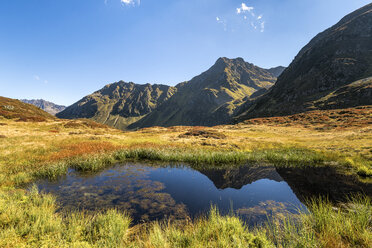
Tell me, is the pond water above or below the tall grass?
below

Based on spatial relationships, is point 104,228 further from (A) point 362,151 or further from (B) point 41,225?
(A) point 362,151

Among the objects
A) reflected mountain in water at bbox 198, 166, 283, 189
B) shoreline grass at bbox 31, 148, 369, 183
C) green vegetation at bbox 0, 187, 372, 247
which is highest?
green vegetation at bbox 0, 187, 372, 247

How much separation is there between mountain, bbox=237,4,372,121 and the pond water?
3679 inches

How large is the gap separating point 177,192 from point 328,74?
16596 centimetres

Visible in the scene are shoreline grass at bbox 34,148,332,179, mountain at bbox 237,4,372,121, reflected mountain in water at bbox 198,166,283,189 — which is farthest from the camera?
mountain at bbox 237,4,372,121

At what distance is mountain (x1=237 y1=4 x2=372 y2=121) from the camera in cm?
9450

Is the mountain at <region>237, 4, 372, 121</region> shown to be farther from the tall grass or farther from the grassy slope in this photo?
the tall grass

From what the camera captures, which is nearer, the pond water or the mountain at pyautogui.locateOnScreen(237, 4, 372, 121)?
the pond water

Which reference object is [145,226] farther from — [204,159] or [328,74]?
[328,74]

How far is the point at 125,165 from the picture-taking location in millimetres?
19938

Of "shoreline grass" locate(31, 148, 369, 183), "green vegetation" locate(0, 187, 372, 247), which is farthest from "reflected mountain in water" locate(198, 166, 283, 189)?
"green vegetation" locate(0, 187, 372, 247)

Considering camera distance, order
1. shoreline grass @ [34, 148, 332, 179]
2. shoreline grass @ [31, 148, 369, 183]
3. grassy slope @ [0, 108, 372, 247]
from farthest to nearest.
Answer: shoreline grass @ [34, 148, 332, 179], shoreline grass @ [31, 148, 369, 183], grassy slope @ [0, 108, 372, 247]

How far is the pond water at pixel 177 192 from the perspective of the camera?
9.89m

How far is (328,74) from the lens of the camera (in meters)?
126
